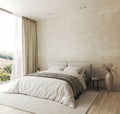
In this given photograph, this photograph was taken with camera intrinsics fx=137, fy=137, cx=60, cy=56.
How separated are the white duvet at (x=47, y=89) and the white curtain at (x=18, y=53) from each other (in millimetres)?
1478

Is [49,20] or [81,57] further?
[49,20]

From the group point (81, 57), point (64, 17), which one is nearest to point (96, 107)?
point (81, 57)

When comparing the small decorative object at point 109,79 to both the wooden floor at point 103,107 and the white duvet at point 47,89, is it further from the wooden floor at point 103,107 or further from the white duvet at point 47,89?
the white duvet at point 47,89

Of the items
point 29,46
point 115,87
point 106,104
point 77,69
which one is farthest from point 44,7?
point 115,87

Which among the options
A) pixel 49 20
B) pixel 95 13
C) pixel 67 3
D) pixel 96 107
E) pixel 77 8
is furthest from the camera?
pixel 49 20

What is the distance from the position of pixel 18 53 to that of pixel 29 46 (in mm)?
577

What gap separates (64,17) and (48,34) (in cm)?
102

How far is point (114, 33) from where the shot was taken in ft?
15.6

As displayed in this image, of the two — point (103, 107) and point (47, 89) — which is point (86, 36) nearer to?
point (47, 89)

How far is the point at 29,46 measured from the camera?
5.84 m

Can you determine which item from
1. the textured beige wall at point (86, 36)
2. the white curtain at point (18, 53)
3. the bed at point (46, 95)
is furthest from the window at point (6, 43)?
the bed at point (46, 95)

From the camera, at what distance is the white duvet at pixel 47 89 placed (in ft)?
10.6

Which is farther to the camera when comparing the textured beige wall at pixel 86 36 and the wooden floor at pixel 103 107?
the textured beige wall at pixel 86 36

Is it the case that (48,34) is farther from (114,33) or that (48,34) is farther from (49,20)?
(114,33)
